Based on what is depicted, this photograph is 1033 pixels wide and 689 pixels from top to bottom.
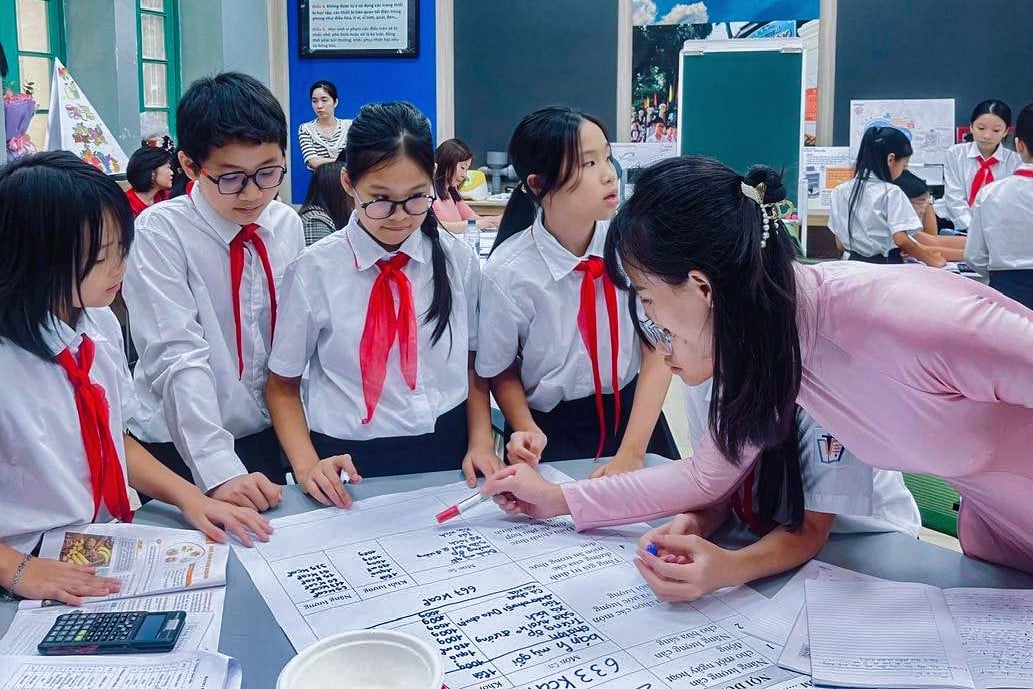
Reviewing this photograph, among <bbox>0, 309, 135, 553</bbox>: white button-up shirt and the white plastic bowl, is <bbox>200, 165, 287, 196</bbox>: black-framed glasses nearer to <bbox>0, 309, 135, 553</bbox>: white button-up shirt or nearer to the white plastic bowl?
<bbox>0, 309, 135, 553</bbox>: white button-up shirt

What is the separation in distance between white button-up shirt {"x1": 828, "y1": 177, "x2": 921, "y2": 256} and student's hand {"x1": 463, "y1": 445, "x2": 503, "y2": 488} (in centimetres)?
355

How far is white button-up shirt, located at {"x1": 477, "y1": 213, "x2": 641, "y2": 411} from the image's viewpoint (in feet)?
5.57

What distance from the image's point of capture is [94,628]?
0.93 meters

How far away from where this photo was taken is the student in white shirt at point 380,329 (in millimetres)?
1522

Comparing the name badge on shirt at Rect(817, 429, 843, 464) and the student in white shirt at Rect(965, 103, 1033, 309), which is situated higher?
the student in white shirt at Rect(965, 103, 1033, 309)

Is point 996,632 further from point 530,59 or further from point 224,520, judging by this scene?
point 530,59

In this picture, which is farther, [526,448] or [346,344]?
[346,344]

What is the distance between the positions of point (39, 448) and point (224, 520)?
0.24m

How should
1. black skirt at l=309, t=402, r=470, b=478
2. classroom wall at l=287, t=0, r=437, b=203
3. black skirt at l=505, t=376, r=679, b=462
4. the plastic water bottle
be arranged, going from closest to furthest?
black skirt at l=309, t=402, r=470, b=478
black skirt at l=505, t=376, r=679, b=462
the plastic water bottle
classroom wall at l=287, t=0, r=437, b=203

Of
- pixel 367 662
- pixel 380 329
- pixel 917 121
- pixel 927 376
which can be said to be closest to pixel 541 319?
pixel 380 329

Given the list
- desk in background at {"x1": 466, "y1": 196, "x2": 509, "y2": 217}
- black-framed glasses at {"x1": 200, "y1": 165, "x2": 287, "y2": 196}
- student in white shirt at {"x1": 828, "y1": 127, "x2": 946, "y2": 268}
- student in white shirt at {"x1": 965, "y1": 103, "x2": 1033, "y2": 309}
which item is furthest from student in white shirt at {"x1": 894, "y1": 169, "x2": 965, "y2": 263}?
black-framed glasses at {"x1": 200, "y1": 165, "x2": 287, "y2": 196}

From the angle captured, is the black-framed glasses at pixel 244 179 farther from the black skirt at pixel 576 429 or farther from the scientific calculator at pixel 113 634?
the scientific calculator at pixel 113 634

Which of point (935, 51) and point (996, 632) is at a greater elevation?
point (935, 51)

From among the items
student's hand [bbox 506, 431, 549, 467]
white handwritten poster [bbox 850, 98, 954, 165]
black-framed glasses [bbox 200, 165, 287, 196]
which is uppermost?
white handwritten poster [bbox 850, 98, 954, 165]
